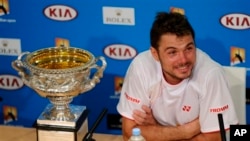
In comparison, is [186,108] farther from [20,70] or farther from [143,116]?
[20,70]

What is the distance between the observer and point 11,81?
13.6ft

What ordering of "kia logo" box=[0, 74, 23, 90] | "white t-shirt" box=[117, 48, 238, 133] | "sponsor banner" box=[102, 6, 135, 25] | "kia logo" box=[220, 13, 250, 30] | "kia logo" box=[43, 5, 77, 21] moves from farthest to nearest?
"kia logo" box=[0, 74, 23, 90]
"kia logo" box=[43, 5, 77, 21]
"sponsor banner" box=[102, 6, 135, 25]
"kia logo" box=[220, 13, 250, 30]
"white t-shirt" box=[117, 48, 238, 133]

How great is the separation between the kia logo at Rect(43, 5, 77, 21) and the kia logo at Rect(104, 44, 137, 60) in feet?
1.00

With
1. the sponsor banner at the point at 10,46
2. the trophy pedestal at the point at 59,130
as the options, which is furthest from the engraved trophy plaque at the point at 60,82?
the sponsor banner at the point at 10,46

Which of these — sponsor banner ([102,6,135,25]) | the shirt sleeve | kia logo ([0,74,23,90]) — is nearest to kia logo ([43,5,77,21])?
sponsor banner ([102,6,135,25])

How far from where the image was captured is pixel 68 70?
2967mm

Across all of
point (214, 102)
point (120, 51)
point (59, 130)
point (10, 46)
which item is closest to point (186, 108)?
point (214, 102)

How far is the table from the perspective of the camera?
3646 mm

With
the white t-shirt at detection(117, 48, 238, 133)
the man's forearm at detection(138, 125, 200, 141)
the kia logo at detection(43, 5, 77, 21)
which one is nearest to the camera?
the white t-shirt at detection(117, 48, 238, 133)

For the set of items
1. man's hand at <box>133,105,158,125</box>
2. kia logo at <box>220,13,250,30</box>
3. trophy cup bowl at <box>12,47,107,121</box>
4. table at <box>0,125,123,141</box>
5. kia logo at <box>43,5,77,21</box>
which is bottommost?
table at <box>0,125,123,141</box>

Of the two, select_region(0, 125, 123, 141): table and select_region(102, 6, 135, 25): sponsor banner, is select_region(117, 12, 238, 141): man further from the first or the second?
select_region(102, 6, 135, 25): sponsor banner

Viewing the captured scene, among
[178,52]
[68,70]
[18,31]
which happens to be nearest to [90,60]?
[68,70]

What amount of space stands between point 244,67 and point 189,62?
842 mm

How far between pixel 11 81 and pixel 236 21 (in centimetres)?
158
